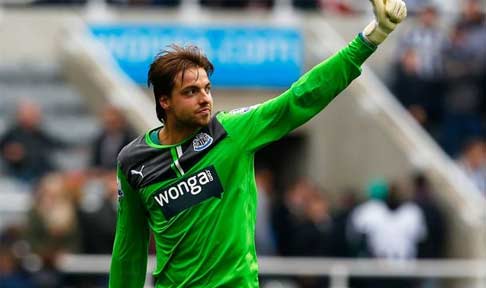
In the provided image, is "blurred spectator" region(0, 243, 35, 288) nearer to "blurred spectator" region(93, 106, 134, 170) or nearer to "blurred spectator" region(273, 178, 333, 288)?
"blurred spectator" region(93, 106, 134, 170)

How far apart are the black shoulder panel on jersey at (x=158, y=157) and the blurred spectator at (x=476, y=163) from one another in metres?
10.9

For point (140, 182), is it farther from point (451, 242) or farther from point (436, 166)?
point (436, 166)

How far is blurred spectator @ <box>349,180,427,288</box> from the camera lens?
16859 millimetres

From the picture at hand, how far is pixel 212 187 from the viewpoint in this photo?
8.16 meters

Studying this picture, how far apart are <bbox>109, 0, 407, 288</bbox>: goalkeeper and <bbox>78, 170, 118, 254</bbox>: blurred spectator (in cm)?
766

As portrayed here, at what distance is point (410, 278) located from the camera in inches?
665

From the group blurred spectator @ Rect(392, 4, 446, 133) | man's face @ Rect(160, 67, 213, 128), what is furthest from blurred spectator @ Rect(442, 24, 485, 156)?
man's face @ Rect(160, 67, 213, 128)

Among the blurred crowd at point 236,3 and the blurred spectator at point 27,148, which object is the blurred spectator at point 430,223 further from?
the blurred crowd at point 236,3

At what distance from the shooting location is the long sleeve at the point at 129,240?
8.35 m

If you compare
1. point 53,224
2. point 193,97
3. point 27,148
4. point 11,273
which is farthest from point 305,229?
point 193,97

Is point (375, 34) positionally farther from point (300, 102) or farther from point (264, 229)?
point (264, 229)

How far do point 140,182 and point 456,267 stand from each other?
9.33m

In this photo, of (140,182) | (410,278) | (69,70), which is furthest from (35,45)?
(140,182)

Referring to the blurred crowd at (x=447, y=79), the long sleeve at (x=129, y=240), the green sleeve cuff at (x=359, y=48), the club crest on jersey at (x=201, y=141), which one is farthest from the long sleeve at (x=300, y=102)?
the blurred crowd at (x=447, y=79)
